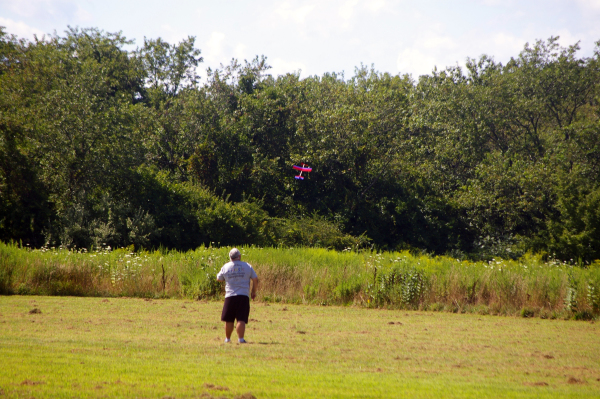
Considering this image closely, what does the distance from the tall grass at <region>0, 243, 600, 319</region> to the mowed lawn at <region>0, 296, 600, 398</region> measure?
1333 mm

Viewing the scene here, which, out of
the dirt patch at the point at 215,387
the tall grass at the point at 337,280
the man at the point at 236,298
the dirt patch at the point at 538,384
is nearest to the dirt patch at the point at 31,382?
the dirt patch at the point at 215,387

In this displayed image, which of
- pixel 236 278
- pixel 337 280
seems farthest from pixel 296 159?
pixel 236 278

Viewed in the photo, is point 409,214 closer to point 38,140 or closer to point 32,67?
point 38,140

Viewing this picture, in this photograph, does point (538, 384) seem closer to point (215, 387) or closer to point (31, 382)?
point (215, 387)

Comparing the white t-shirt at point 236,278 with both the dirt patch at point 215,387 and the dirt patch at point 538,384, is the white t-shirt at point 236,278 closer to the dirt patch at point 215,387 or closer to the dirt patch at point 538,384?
the dirt patch at point 215,387

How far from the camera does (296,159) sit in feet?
127

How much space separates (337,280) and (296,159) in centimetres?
2193

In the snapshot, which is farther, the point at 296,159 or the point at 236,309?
the point at 296,159

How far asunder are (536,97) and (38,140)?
3247cm

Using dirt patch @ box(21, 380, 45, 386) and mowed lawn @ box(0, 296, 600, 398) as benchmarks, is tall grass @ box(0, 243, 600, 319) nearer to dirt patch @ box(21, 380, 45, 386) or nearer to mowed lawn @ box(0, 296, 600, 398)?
mowed lawn @ box(0, 296, 600, 398)

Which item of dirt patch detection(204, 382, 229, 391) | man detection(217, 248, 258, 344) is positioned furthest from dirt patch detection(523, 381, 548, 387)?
man detection(217, 248, 258, 344)

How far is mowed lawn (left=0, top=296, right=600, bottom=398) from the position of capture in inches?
243

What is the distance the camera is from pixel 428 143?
43031 millimetres

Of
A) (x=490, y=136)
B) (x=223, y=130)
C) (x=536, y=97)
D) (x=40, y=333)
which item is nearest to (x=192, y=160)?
(x=223, y=130)
